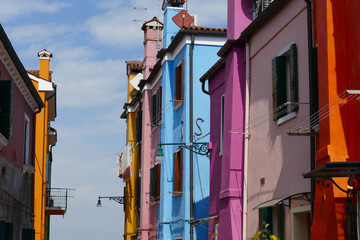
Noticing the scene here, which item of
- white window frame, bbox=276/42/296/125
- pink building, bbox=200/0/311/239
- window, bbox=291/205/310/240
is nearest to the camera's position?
window, bbox=291/205/310/240

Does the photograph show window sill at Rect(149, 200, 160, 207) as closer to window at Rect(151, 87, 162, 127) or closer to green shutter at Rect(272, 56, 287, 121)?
window at Rect(151, 87, 162, 127)

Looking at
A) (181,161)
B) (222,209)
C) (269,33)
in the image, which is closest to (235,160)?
(222,209)

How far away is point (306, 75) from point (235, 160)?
401 centimetres

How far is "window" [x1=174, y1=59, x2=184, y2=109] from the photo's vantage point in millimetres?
24328

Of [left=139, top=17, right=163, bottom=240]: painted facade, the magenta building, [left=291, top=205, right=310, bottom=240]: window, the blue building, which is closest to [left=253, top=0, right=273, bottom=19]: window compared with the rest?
the magenta building

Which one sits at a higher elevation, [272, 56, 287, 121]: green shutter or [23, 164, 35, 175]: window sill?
[272, 56, 287, 121]: green shutter

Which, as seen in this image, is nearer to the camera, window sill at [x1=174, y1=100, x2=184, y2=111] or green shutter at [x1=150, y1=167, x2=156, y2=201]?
window sill at [x1=174, y1=100, x2=184, y2=111]

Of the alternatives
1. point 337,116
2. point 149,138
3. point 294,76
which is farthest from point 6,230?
point 149,138

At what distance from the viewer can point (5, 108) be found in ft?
57.6

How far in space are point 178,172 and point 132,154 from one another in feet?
32.8

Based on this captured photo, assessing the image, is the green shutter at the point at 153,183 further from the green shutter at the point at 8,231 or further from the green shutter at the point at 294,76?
the green shutter at the point at 294,76

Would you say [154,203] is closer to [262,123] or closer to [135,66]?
[135,66]

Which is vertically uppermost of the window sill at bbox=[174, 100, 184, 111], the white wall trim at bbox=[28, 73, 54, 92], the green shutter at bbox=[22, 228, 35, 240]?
the white wall trim at bbox=[28, 73, 54, 92]

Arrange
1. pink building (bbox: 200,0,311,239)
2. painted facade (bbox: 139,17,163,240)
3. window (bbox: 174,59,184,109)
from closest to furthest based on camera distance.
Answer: pink building (bbox: 200,0,311,239) → window (bbox: 174,59,184,109) → painted facade (bbox: 139,17,163,240)
